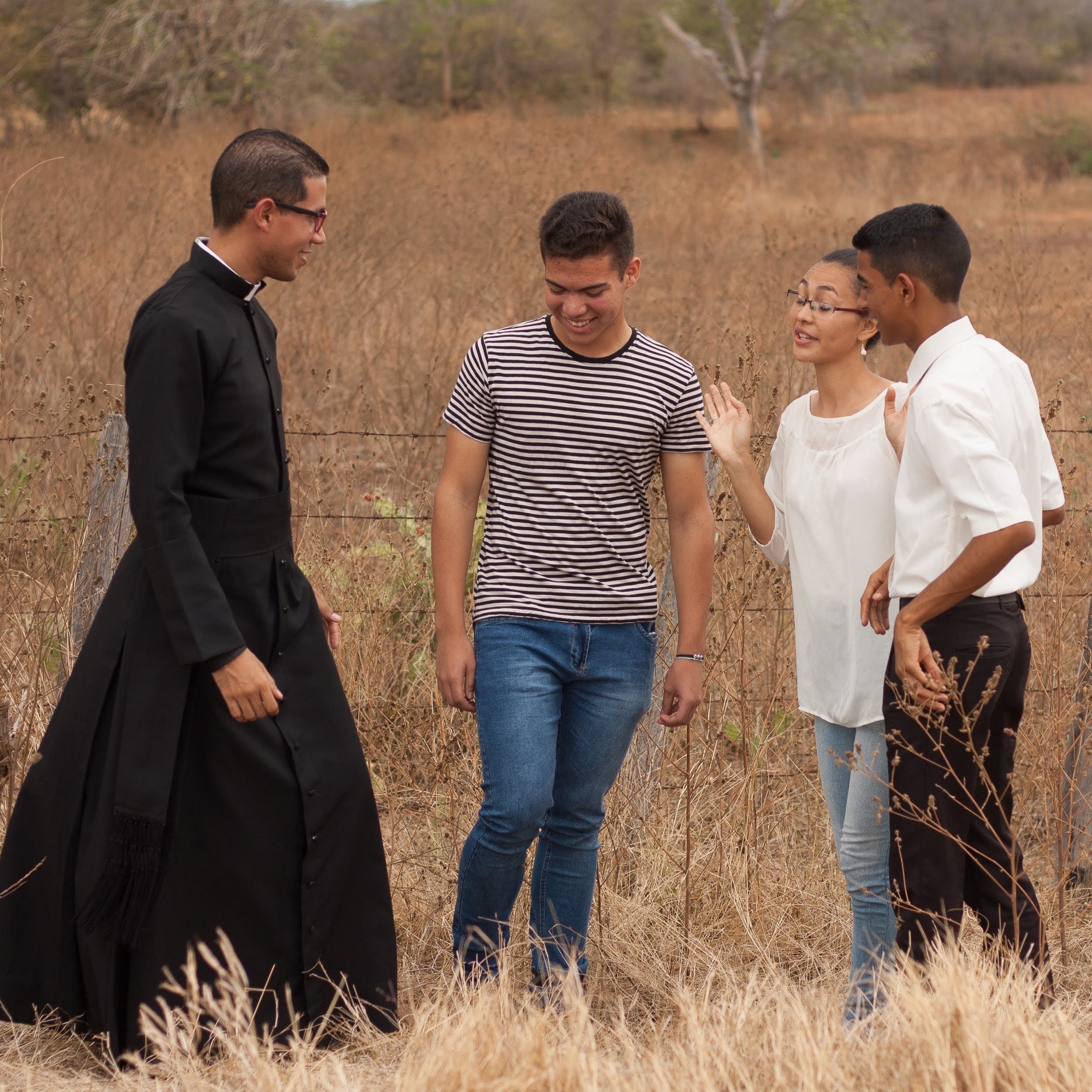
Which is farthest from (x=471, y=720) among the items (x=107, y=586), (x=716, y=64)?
(x=716, y=64)

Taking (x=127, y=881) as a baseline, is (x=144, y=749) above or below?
above

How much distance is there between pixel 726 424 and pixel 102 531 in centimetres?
205

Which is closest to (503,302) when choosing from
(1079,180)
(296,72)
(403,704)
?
(403,704)

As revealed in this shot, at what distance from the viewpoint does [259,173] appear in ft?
8.20

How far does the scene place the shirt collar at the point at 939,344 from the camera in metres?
2.46

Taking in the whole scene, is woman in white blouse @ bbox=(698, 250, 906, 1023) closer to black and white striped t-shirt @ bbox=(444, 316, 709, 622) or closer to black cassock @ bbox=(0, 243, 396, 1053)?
black and white striped t-shirt @ bbox=(444, 316, 709, 622)

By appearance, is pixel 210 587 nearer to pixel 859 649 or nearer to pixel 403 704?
pixel 859 649

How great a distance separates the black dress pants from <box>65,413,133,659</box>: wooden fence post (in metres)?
2.36

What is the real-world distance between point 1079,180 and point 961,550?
21769 millimetres

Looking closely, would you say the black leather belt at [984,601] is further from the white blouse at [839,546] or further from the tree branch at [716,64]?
the tree branch at [716,64]

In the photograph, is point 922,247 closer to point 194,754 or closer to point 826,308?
point 826,308

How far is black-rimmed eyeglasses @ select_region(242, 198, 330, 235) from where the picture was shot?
8.27 feet

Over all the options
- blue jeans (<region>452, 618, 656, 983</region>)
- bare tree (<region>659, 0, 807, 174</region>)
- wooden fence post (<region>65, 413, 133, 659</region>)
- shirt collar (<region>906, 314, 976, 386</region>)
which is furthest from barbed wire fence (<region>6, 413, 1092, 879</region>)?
bare tree (<region>659, 0, 807, 174</region>)

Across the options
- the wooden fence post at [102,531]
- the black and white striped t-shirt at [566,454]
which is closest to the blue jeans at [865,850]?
the black and white striped t-shirt at [566,454]
